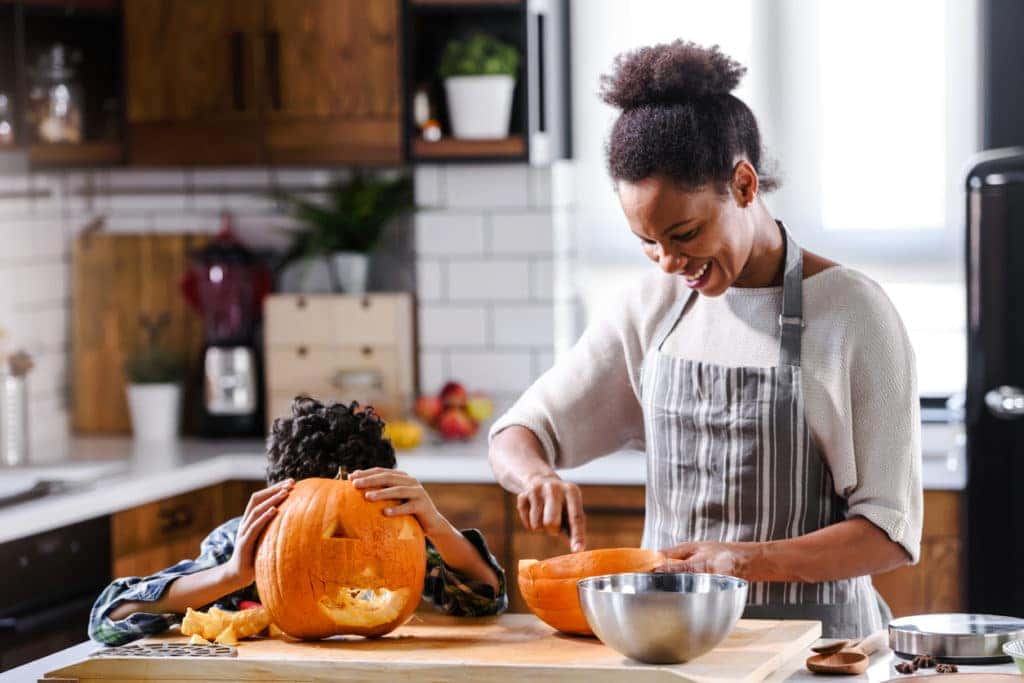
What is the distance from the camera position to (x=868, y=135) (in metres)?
4.54

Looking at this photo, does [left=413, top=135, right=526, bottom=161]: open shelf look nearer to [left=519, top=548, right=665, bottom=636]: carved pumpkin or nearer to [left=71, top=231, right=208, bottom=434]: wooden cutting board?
[left=71, top=231, right=208, bottom=434]: wooden cutting board

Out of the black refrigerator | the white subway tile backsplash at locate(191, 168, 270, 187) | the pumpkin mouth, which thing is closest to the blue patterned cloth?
the pumpkin mouth

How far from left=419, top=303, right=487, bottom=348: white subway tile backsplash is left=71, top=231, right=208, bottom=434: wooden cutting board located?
719mm

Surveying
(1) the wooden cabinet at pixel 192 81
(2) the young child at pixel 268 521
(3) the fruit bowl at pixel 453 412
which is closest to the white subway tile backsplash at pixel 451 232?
(3) the fruit bowl at pixel 453 412

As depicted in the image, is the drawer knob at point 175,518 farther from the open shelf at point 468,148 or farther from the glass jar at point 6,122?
the open shelf at point 468,148

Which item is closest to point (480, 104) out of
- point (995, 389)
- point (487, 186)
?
point (487, 186)

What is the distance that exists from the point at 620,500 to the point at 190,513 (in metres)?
1.08

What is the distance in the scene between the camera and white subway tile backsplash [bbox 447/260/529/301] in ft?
15.0

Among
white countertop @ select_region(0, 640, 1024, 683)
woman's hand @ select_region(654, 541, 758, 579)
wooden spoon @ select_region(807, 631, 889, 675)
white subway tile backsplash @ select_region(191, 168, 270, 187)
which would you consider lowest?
white countertop @ select_region(0, 640, 1024, 683)

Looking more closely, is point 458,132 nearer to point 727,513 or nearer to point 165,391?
point 165,391

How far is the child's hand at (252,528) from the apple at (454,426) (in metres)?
2.13

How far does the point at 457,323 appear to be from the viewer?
461cm

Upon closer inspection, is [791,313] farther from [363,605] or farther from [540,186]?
[540,186]

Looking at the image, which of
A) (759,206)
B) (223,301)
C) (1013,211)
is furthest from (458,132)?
(759,206)
